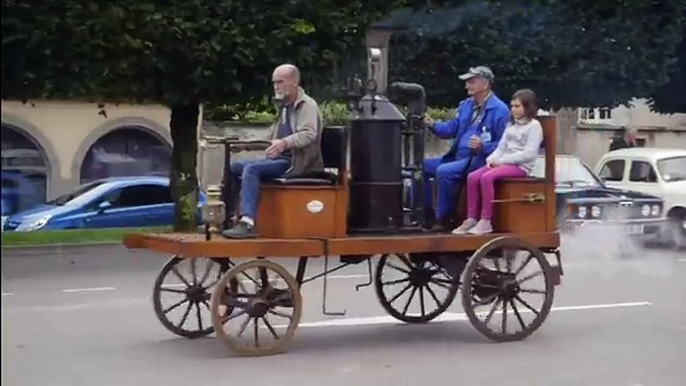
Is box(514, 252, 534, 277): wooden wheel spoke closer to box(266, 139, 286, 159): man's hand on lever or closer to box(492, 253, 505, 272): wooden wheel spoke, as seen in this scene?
box(492, 253, 505, 272): wooden wheel spoke

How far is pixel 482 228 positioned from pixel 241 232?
1.86 m

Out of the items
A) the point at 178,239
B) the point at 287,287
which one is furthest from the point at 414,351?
the point at 178,239

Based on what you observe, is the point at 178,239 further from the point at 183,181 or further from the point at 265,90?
the point at 183,181

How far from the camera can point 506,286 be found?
962 cm

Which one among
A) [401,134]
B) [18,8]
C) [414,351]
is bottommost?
[414,351]

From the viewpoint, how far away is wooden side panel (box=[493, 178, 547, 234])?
9.70 metres

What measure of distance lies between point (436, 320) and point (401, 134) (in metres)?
1.89

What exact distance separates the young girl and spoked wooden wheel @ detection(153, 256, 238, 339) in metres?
1.85

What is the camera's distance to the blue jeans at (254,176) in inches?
349

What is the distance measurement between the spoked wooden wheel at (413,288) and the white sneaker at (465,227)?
506 mm

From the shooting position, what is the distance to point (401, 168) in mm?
9609

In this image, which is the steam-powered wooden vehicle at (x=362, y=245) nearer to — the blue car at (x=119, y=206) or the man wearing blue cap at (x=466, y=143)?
the man wearing blue cap at (x=466, y=143)

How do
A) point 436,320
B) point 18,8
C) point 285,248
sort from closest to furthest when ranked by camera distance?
point 285,248, point 436,320, point 18,8

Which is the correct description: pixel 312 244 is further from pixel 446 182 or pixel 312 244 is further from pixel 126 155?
pixel 126 155
